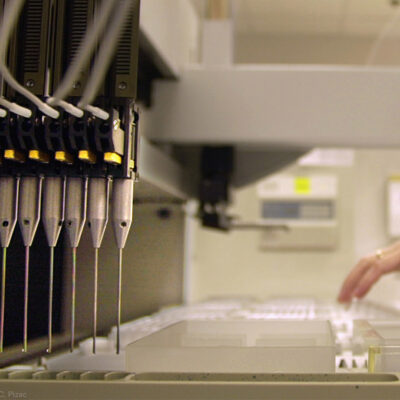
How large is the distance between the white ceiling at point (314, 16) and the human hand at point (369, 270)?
2.31 m

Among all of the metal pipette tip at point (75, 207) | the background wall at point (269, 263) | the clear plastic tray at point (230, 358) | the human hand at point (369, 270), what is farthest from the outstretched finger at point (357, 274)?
the background wall at point (269, 263)

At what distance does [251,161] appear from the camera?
1572mm

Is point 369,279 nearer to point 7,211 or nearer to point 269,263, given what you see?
point 7,211

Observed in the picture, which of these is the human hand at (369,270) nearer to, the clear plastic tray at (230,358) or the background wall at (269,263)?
the clear plastic tray at (230,358)

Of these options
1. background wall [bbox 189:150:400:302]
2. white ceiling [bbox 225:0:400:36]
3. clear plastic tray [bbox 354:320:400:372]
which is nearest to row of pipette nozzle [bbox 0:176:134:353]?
clear plastic tray [bbox 354:320:400:372]

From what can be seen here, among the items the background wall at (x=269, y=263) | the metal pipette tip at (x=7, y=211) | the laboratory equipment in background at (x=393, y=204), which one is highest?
the laboratory equipment in background at (x=393, y=204)

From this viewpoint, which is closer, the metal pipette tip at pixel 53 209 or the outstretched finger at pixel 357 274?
the metal pipette tip at pixel 53 209

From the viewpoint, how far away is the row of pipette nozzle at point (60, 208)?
624 millimetres

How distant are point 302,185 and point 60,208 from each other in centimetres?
249

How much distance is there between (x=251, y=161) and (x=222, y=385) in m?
1.13

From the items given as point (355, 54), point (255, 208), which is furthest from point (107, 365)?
point (355, 54)

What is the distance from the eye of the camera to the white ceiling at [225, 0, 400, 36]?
3199 millimetres

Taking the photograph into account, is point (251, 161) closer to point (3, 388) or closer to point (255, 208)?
point (3, 388)

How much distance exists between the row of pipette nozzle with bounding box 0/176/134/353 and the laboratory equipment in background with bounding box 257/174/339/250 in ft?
7.70
